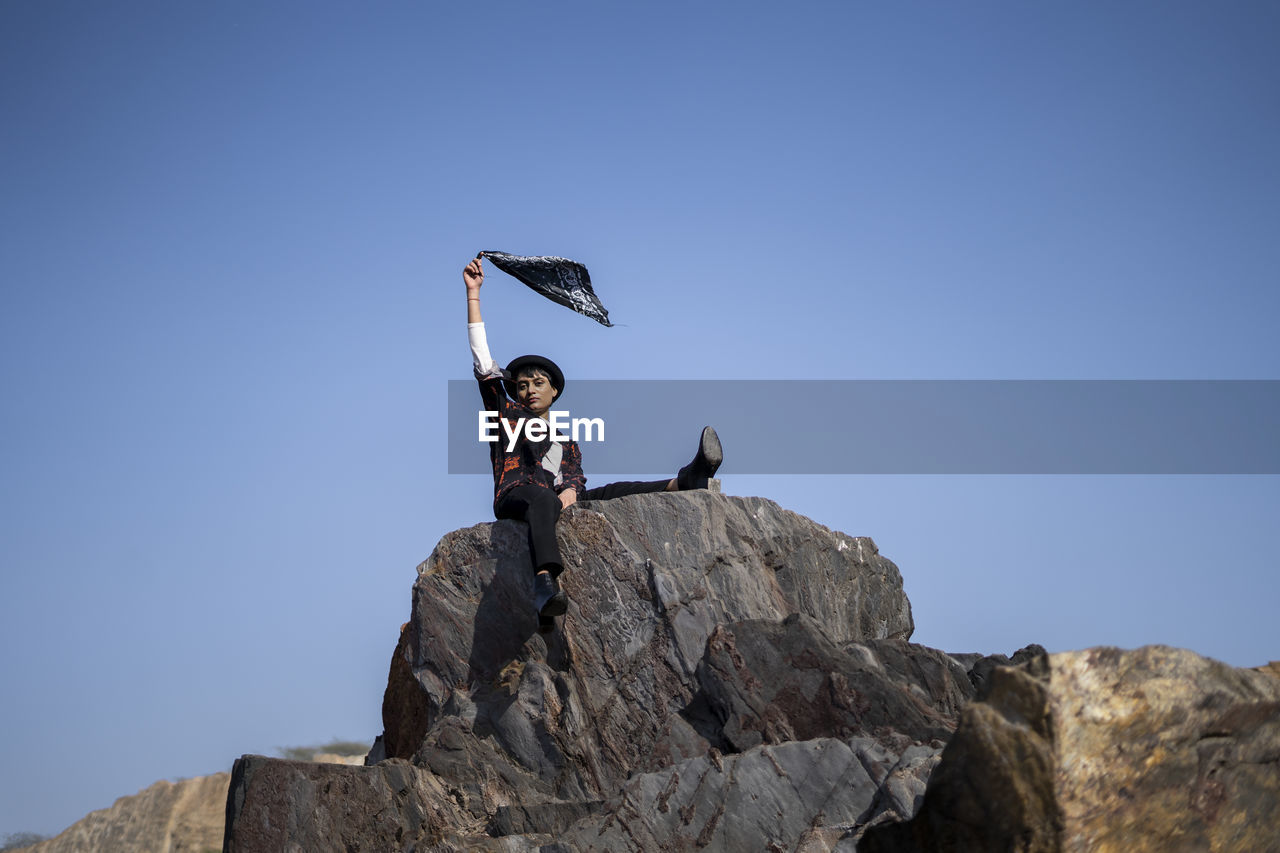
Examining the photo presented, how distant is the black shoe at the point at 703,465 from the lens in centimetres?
1112

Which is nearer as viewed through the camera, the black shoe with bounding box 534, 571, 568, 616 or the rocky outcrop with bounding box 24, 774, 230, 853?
the black shoe with bounding box 534, 571, 568, 616

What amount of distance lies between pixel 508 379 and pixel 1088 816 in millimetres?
8164

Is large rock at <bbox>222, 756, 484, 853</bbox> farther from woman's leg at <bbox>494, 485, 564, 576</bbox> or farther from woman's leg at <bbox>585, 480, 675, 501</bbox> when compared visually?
woman's leg at <bbox>585, 480, 675, 501</bbox>

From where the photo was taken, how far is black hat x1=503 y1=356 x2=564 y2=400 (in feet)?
38.2

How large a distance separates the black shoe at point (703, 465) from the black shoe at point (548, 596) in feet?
6.82

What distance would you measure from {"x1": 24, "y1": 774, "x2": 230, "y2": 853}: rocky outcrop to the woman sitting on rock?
84.7 feet

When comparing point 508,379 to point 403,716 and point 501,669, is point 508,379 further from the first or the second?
point 403,716

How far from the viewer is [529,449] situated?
1134cm

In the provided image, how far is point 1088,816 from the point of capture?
173 inches

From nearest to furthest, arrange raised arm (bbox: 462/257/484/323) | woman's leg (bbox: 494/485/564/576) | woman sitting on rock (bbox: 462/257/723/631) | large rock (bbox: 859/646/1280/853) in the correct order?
large rock (bbox: 859/646/1280/853) → woman's leg (bbox: 494/485/564/576) → woman sitting on rock (bbox: 462/257/723/631) → raised arm (bbox: 462/257/484/323)

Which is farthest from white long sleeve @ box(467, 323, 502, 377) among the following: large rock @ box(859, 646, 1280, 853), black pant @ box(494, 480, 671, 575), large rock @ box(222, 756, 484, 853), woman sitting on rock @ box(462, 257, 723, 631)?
large rock @ box(859, 646, 1280, 853)

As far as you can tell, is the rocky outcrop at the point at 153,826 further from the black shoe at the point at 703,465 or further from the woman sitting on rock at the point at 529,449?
the black shoe at the point at 703,465

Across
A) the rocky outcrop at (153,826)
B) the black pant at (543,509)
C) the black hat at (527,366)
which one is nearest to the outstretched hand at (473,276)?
the black hat at (527,366)

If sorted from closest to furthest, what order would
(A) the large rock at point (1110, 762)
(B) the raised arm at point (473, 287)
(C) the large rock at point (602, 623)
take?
1. (A) the large rock at point (1110, 762)
2. (C) the large rock at point (602, 623)
3. (B) the raised arm at point (473, 287)
